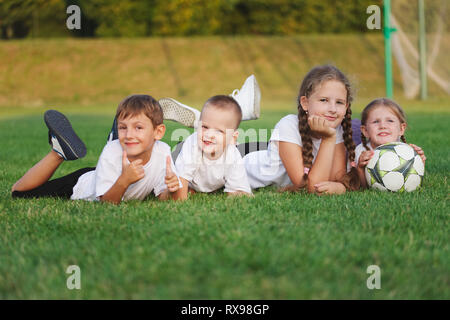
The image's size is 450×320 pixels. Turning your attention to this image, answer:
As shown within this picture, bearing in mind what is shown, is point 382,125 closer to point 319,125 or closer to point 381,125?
point 381,125

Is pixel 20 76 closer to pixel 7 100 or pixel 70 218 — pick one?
pixel 7 100

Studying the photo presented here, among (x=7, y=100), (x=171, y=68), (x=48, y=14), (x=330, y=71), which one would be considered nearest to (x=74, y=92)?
(x=7, y=100)

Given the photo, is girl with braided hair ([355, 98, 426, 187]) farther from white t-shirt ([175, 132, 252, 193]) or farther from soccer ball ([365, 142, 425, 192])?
white t-shirt ([175, 132, 252, 193])

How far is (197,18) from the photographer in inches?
1256

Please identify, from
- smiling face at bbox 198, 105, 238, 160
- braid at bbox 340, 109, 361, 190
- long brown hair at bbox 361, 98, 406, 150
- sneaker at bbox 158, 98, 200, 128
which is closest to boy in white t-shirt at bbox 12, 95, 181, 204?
smiling face at bbox 198, 105, 238, 160

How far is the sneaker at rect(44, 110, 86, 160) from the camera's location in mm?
3590

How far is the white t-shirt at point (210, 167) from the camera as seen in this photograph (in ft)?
12.0

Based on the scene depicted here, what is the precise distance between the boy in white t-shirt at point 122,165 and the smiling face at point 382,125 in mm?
1735

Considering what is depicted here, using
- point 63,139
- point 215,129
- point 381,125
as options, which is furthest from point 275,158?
point 63,139

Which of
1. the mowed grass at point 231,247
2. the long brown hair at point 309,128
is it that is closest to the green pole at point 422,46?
the long brown hair at point 309,128

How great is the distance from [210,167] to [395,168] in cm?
143

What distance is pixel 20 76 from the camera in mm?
25453

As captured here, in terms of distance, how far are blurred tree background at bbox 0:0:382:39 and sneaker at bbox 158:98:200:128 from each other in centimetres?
2842

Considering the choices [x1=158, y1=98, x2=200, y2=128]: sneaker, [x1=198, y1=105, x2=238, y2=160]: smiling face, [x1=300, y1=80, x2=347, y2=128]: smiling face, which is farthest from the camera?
[x1=158, y1=98, x2=200, y2=128]: sneaker
